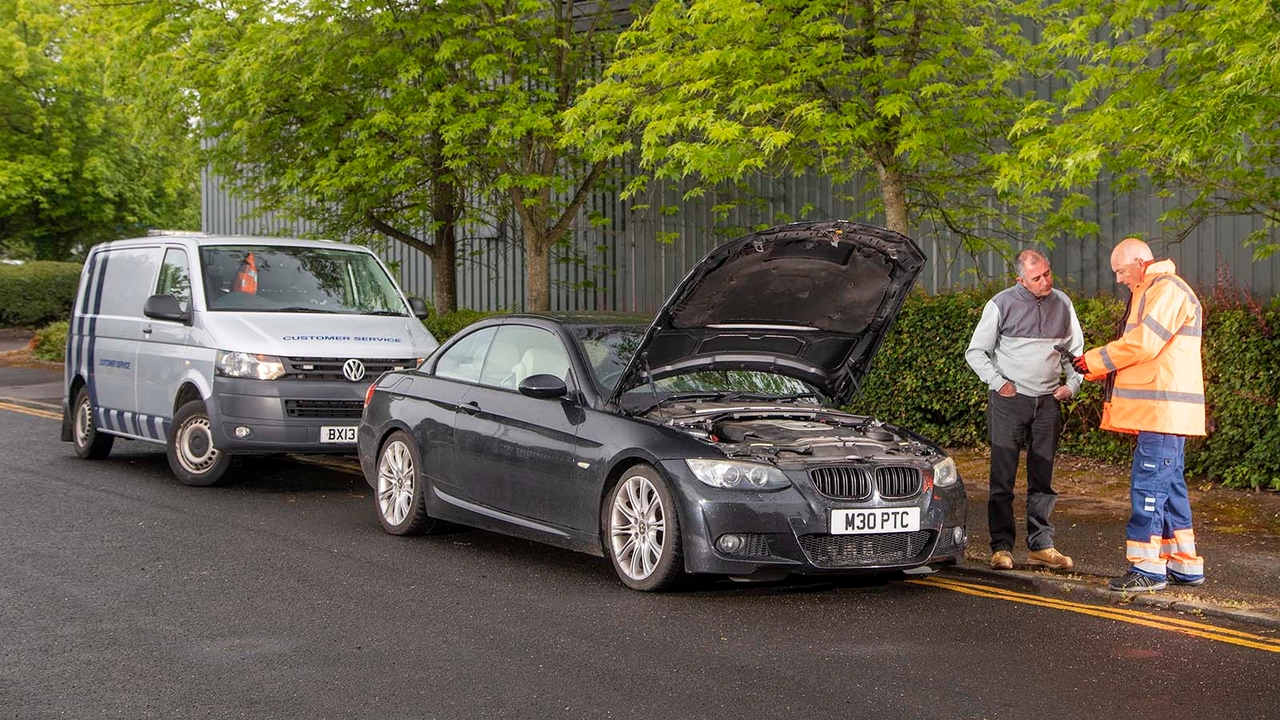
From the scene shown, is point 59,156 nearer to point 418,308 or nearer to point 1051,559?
point 418,308

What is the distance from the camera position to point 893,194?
13656 mm

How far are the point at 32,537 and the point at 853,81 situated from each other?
8.11 m

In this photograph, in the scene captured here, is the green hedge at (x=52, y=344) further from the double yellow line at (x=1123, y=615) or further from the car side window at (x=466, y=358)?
the double yellow line at (x=1123, y=615)

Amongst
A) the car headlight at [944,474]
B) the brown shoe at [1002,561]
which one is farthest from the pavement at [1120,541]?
the car headlight at [944,474]

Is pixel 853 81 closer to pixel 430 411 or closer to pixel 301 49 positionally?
pixel 430 411

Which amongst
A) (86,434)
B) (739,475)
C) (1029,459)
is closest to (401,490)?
(739,475)

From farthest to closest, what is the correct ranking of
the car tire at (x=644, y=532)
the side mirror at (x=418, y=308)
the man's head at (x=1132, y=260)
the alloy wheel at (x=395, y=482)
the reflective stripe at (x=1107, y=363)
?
the side mirror at (x=418, y=308) < the alloy wheel at (x=395, y=482) < the man's head at (x=1132, y=260) < the reflective stripe at (x=1107, y=363) < the car tire at (x=644, y=532)

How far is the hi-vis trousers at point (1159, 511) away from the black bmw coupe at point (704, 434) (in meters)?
0.93

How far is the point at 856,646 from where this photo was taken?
6492mm

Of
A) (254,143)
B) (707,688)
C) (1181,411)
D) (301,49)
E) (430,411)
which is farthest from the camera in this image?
(254,143)

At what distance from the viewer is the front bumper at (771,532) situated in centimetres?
715

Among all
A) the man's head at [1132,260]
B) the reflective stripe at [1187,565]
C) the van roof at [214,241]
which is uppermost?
the van roof at [214,241]

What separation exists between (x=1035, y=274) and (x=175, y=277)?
760 centimetres

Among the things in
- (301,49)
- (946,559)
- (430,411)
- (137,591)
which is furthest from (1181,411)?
(301,49)
